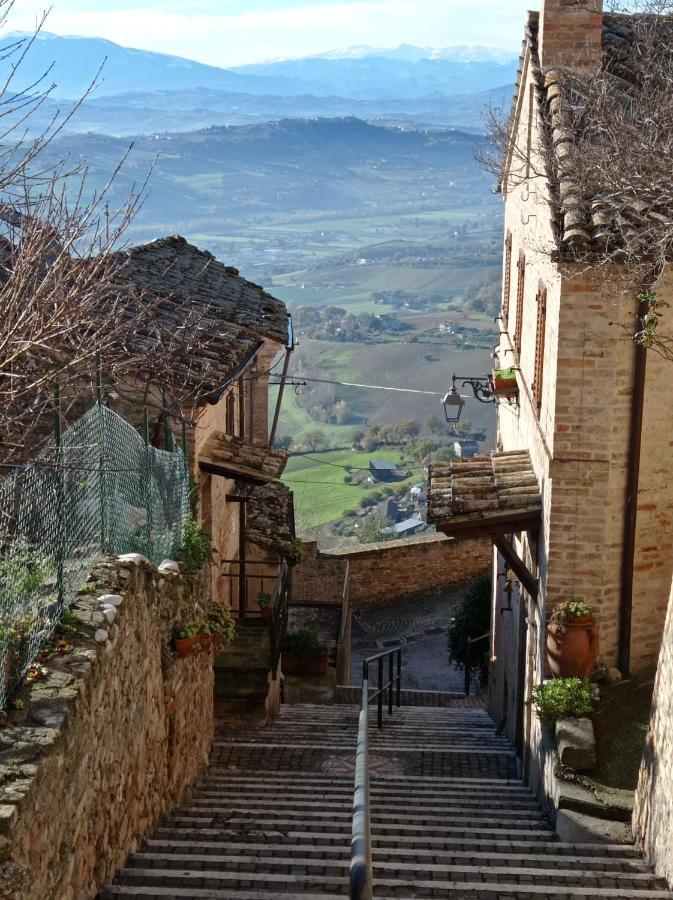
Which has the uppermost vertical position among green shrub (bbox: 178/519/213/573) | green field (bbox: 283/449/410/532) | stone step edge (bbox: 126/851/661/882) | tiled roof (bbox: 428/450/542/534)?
tiled roof (bbox: 428/450/542/534)

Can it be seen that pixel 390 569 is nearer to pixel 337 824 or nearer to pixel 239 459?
pixel 239 459

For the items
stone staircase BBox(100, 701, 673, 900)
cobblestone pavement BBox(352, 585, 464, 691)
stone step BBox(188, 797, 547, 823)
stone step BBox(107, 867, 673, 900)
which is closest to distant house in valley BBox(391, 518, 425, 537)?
cobblestone pavement BBox(352, 585, 464, 691)

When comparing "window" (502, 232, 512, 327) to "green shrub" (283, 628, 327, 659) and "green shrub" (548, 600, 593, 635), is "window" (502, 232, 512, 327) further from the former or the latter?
"green shrub" (548, 600, 593, 635)

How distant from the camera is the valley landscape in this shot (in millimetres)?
54031

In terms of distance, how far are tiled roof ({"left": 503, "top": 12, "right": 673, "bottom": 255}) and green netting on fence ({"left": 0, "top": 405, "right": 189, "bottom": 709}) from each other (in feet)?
13.4

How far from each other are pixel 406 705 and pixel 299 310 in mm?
69996

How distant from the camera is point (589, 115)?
1081 cm

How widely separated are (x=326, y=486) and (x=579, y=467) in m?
38.7

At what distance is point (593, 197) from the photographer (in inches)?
374

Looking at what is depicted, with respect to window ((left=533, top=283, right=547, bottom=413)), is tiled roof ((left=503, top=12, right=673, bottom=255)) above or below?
above

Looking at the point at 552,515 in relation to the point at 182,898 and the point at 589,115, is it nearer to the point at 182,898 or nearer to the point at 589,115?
the point at 589,115

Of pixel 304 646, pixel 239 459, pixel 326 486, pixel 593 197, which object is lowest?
pixel 326 486

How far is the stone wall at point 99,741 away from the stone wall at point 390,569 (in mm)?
12842

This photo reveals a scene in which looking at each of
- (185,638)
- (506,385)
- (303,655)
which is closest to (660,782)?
(185,638)
